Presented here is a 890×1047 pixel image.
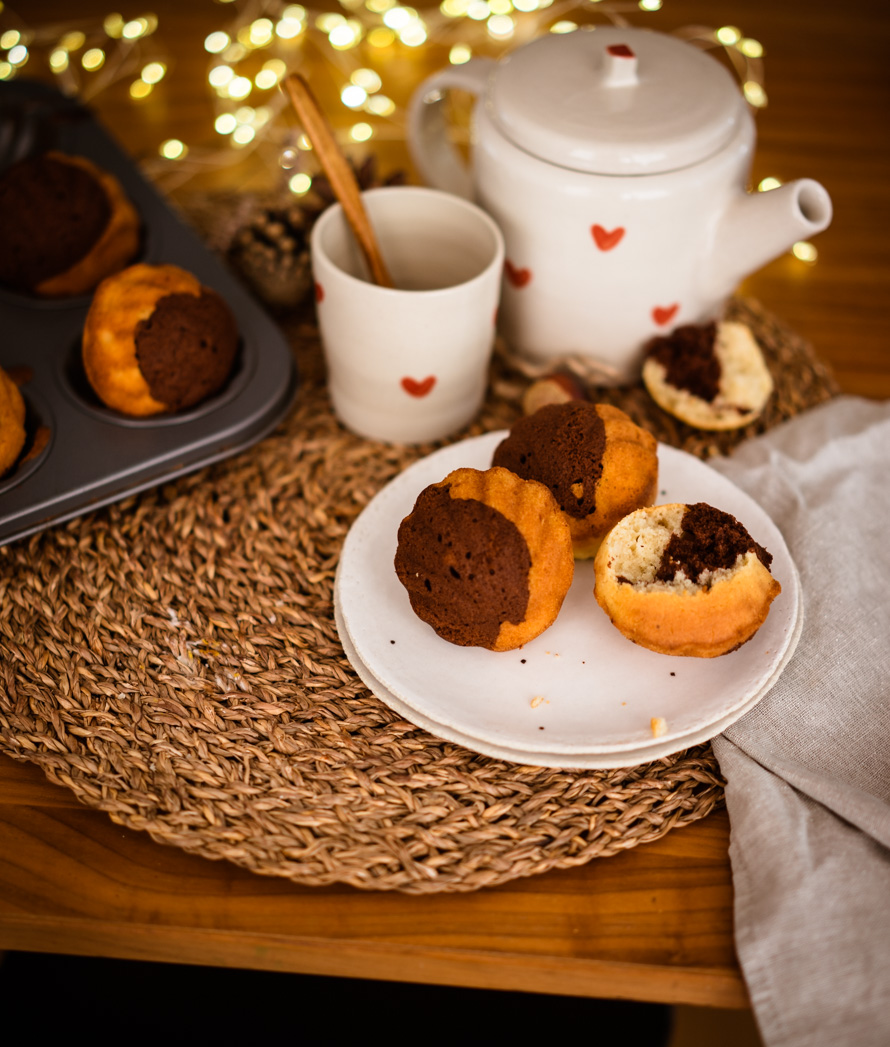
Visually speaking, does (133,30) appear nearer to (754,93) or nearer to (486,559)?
(754,93)

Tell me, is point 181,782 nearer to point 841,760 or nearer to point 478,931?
point 478,931

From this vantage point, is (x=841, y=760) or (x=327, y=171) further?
(x=327, y=171)

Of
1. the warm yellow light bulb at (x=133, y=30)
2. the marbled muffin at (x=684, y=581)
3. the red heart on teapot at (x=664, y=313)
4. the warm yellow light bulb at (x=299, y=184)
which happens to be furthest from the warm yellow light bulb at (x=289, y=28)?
the marbled muffin at (x=684, y=581)

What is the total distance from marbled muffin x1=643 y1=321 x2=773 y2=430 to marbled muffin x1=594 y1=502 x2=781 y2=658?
10.7 inches

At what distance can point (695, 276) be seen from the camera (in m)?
0.99

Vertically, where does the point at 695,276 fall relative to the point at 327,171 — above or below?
below

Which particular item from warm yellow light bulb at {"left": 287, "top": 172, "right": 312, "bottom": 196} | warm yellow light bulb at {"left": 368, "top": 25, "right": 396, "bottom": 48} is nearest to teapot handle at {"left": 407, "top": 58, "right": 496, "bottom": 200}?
warm yellow light bulb at {"left": 287, "top": 172, "right": 312, "bottom": 196}

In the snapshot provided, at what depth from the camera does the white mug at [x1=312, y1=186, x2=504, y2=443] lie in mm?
903

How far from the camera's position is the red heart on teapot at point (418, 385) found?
96cm

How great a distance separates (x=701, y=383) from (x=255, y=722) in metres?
0.61

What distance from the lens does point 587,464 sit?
2.65 feet

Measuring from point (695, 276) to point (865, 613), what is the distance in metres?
0.40

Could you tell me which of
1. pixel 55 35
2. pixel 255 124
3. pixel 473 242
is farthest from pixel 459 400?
pixel 55 35

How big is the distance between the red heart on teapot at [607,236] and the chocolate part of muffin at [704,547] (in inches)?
12.8
